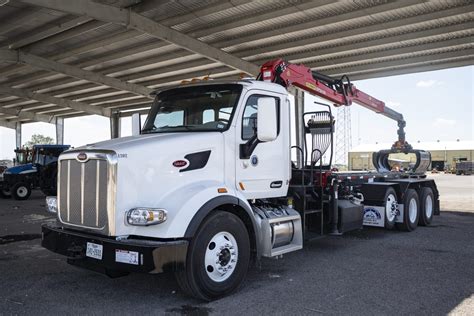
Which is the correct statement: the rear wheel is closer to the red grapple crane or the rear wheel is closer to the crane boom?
the red grapple crane

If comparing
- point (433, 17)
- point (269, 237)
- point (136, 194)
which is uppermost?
point (433, 17)

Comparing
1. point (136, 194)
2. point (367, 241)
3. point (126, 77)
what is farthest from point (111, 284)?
point (126, 77)

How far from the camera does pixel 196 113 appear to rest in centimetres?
561

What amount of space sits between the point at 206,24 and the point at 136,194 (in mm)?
12495

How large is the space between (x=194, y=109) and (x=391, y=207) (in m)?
5.58

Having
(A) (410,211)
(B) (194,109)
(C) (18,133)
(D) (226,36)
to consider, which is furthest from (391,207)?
(C) (18,133)

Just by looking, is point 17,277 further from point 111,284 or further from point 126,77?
point 126,77

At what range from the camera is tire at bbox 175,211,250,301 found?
4.45 metres

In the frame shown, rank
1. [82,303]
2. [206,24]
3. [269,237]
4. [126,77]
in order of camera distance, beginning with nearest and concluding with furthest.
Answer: [82,303], [269,237], [206,24], [126,77]

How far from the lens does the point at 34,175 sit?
1783 centimetres

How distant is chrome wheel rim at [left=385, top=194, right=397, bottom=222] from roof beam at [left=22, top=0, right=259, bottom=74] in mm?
10364

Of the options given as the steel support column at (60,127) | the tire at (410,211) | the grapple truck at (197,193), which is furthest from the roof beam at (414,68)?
the steel support column at (60,127)

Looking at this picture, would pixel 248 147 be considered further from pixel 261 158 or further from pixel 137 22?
pixel 137 22

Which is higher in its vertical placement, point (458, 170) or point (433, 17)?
point (433, 17)
